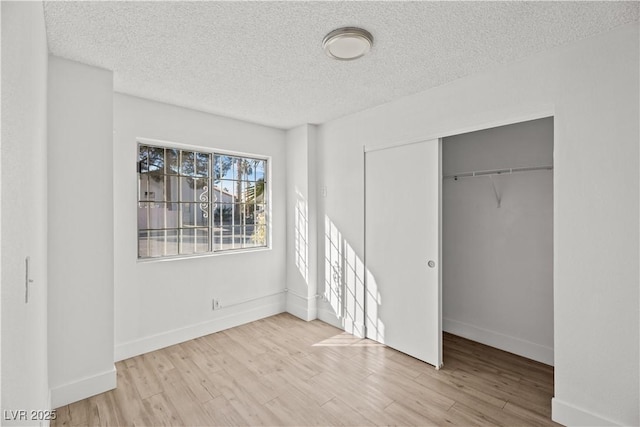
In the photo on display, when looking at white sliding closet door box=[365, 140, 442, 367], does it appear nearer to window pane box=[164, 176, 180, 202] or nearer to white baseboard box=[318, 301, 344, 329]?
white baseboard box=[318, 301, 344, 329]

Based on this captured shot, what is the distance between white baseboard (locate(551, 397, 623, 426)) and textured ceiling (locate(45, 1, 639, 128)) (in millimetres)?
2408

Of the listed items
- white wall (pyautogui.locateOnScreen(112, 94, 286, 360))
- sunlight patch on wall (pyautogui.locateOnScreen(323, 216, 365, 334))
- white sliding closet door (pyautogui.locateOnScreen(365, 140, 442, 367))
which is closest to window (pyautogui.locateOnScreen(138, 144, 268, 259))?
white wall (pyautogui.locateOnScreen(112, 94, 286, 360))

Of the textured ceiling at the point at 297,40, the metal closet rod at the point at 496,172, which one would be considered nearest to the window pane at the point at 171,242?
the textured ceiling at the point at 297,40

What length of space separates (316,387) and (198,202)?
7.59 feet

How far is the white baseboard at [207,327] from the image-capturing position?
10.0ft

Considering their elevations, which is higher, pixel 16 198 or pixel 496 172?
pixel 496 172

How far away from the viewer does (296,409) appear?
228cm

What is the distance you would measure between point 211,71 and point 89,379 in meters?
2.55

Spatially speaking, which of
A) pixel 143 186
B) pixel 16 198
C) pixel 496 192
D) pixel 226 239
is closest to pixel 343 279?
pixel 226 239

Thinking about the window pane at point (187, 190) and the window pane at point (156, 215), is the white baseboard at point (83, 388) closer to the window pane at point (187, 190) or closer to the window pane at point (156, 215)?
the window pane at point (156, 215)

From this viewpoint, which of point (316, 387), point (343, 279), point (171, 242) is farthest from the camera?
point (343, 279)

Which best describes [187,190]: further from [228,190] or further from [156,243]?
[156,243]

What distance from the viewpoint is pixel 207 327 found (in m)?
3.59

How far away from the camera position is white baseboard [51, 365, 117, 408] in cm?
227
